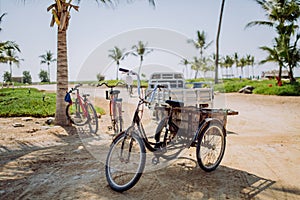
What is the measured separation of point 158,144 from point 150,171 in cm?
43

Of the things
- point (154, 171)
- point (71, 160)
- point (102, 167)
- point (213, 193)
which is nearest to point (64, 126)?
point (71, 160)

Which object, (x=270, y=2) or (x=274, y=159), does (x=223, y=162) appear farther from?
(x=270, y=2)

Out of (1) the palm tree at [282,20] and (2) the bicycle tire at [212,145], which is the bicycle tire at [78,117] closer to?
(2) the bicycle tire at [212,145]

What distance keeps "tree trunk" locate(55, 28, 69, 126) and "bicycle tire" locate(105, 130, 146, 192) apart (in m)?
4.31

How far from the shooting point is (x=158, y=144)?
410cm

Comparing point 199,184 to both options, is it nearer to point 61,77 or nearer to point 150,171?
point 150,171

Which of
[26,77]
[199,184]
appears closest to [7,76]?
[26,77]

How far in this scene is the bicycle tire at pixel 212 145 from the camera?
13.3 ft

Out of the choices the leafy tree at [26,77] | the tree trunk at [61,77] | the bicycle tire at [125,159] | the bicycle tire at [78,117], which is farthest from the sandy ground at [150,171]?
the leafy tree at [26,77]

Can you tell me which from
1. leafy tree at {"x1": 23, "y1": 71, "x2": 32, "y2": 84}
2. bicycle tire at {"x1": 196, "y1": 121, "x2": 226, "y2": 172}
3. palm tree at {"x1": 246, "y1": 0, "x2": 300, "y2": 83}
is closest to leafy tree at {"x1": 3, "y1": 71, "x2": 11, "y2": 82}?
leafy tree at {"x1": 23, "y1": 71, "x2": 32, "y2": 84}

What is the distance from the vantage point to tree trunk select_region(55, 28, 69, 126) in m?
7.77

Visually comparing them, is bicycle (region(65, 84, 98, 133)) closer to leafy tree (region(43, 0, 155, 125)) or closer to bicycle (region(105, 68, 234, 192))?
leafy tree (region(43, 0, 155, 125))

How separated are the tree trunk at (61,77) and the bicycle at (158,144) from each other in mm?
4179

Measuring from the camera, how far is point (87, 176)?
3.91m
